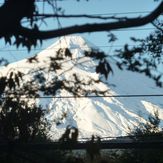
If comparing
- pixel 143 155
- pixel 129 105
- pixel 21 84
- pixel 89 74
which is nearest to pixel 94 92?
pixel 89 74

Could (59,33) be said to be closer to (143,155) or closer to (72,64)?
(72,64)

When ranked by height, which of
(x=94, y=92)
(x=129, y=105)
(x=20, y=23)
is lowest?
(x=94, y=92)

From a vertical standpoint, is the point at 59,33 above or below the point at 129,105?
below

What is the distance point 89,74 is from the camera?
5.20 m

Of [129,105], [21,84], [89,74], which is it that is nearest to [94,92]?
[89,74]

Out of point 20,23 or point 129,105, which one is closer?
point 20,23

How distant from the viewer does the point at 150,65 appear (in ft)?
16.3

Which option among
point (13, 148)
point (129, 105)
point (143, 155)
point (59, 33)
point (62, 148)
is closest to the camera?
point (59, 33)

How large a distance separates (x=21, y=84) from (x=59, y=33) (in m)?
0.54

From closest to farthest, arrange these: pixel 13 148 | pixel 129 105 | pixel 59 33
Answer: pixel 59 33
pixel 13 148
pixel 129 105

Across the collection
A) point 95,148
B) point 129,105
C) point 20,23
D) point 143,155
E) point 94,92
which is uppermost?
point 129,105

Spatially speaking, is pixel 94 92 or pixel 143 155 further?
pixel 143 155

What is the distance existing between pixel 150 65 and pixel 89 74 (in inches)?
20.0

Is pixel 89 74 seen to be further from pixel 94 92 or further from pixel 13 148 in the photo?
pixel 13 148
